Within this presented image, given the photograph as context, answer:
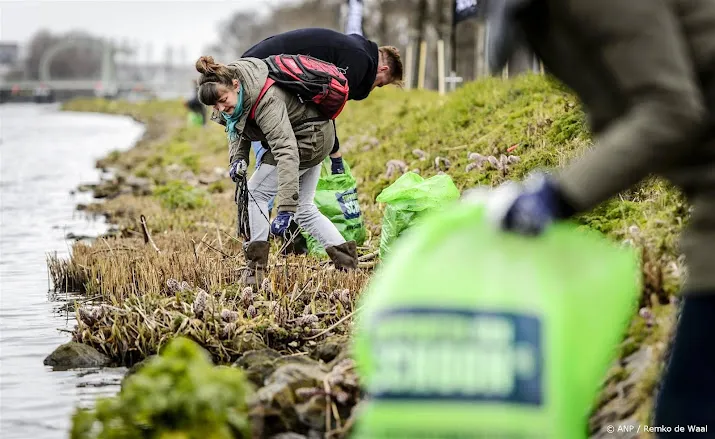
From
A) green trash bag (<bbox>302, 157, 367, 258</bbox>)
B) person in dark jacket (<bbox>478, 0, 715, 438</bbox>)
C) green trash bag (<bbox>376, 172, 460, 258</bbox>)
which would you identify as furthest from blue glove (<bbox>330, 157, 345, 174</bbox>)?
person in dark jacket (<bbox>478, 0, 715, 438</bbox>)

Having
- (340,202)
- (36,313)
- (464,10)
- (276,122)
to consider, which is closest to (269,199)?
(276,122)

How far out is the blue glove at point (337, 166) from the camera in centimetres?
940

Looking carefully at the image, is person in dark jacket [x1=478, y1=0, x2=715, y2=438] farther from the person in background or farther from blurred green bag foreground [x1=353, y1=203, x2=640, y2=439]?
the person in background

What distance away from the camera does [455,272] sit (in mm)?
2762

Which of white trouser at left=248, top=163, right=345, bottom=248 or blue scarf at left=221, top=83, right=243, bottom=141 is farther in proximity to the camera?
white trouser at left=248, top=163, right=345, bottom=248

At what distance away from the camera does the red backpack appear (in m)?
7.62

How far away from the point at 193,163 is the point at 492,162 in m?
13.2

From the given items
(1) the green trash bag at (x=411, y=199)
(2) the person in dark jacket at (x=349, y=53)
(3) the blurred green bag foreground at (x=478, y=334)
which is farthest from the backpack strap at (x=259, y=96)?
(3) the blurred green bag foreground at (x=478, y=334)

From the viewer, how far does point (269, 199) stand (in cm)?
806

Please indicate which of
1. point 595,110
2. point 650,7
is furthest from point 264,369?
point 650,7

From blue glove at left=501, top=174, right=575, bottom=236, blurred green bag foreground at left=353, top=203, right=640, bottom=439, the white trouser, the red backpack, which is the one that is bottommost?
blurred green bag foreground at left=353, top=203, right=640, bottom=439

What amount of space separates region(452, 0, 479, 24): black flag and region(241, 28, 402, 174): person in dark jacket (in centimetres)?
837

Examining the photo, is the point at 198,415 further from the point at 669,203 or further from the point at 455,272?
the point at 669,203

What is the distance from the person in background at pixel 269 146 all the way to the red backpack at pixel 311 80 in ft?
0.17
